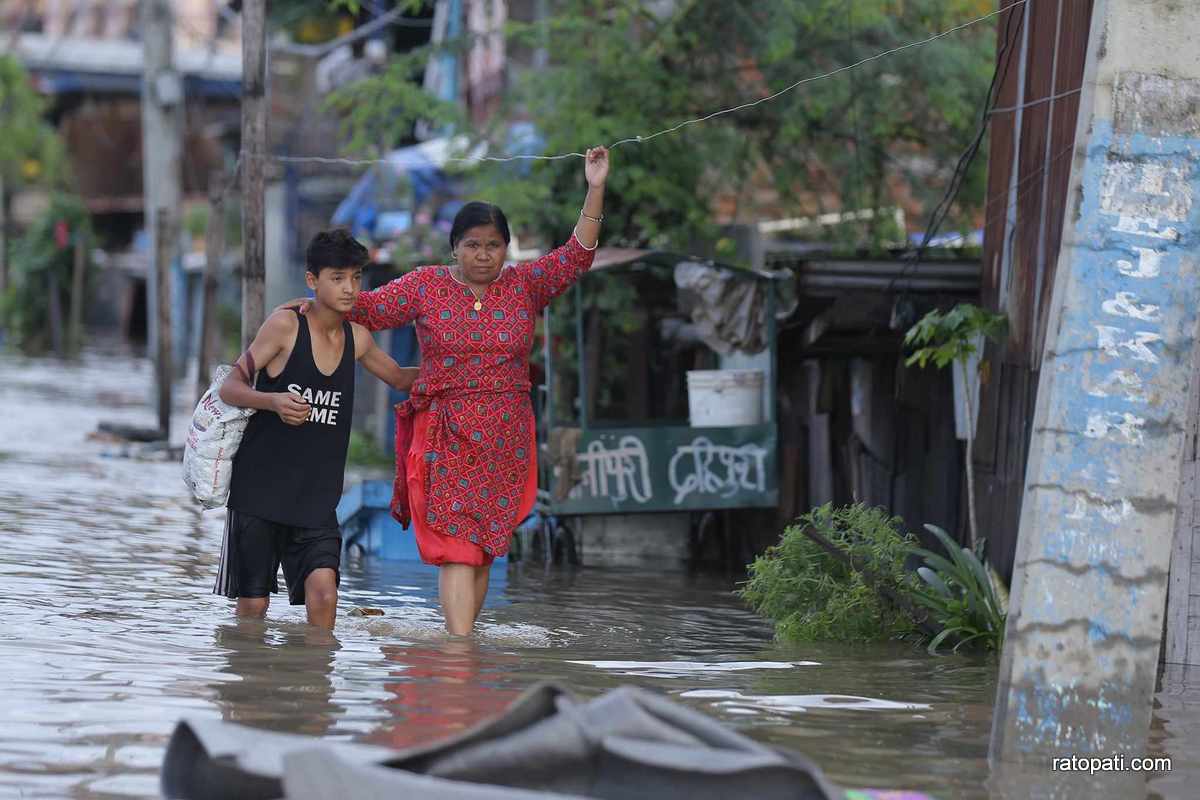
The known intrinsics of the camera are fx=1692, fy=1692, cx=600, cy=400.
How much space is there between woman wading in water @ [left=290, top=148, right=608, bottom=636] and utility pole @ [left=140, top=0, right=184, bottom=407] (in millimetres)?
12789

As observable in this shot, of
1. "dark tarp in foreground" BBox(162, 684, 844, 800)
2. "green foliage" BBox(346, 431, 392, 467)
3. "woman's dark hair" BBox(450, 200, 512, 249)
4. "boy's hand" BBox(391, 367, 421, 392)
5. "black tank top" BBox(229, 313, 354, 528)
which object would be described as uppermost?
"woman's dark hair" BBox(450, 200, 512, 249)

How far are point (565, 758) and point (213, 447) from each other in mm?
3197

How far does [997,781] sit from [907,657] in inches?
92.5

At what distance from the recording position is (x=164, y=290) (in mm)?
19203

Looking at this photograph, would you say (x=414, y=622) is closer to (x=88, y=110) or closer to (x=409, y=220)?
(x=409, y=220)

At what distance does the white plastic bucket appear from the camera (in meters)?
10.7

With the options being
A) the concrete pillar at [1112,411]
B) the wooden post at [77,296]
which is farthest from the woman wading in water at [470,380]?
the wooden post at [77,296]

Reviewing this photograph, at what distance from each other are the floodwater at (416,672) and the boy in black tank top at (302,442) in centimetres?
31

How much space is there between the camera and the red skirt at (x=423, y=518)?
22.8ft

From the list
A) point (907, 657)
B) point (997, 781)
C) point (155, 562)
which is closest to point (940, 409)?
point (907, 657)

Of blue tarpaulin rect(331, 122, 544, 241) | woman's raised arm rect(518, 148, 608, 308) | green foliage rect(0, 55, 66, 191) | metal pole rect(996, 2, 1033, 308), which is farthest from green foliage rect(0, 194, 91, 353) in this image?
woman's raised arm rect(518, 148, 608, 308)

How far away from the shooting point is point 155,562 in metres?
9.60

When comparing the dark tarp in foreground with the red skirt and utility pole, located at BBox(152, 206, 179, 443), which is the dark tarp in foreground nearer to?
the red skirt

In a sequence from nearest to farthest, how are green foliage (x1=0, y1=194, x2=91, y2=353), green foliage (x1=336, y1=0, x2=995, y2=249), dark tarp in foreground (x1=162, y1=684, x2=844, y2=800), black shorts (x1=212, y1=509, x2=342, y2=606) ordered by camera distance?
1. dark tarp in foreground (x1=162, y1=684, x2=844, y2=800)
2. black shorts (x1=212, y1=509, x2=342, y2=606)
3. green foliage (x1=336, y1=0, x2=995, y2=249)
4. green foliage (x1=0, y1=194, x2=91, y2=353)
